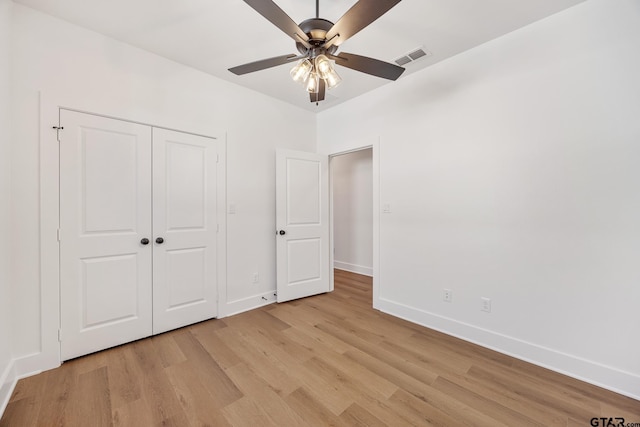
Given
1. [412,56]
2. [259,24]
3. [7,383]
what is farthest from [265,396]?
[412,56]

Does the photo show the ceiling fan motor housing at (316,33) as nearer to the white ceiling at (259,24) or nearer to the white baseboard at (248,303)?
the white ceiling at (259,24)

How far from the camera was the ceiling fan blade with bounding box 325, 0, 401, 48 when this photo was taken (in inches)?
45.0

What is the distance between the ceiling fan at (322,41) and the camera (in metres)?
1.19

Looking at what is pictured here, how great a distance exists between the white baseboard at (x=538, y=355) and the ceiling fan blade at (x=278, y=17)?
9.01 ft

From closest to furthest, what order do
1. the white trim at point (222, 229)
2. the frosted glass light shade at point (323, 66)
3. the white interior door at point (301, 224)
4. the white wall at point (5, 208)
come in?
the frosted glass light shade at point (323, 66), the white wall at point (5, 208), the white trim at point (222, 229), the white interior door at point (301, 224)

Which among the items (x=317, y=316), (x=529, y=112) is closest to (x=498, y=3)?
(x=529, y=112)

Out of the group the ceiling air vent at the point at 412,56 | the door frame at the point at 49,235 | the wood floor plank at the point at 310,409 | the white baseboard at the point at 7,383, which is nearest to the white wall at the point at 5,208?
the white baseboard at the point at 7,383

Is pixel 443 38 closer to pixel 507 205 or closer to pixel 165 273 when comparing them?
pixel 507 205

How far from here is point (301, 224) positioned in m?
3.40

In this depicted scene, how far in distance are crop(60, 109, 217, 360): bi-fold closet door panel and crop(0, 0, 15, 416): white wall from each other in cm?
27

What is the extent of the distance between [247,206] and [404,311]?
2.28 metres

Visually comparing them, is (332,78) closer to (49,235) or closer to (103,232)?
(103,232)

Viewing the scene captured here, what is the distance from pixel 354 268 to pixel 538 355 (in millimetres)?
3114

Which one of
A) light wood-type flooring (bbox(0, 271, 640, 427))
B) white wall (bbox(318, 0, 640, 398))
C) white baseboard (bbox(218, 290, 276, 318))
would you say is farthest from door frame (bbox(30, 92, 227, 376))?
white wall (bbox(318, 0, 640, 398))
